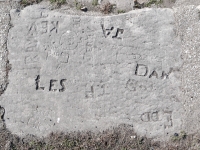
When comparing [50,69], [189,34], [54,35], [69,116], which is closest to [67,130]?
[69,116]

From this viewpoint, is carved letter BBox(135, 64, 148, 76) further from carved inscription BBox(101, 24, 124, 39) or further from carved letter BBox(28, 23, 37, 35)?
carved letter BBox(28, 23, 37, 35)

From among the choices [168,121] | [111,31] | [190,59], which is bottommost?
[168,121]

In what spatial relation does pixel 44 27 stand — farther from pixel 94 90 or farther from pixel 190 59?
pixel 190 59

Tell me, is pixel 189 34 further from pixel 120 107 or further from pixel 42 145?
pixel 42 145

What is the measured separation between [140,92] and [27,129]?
1.35 m

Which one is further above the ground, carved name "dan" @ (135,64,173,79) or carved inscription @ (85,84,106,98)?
carved name "dan" @ (135,64,173,79)

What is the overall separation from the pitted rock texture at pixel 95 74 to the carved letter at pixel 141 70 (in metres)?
0.01

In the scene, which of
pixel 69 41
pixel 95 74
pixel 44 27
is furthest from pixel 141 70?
pixel 44 27

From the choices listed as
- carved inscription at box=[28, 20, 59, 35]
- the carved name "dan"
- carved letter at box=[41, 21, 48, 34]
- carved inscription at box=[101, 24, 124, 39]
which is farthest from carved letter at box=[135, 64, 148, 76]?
carved letter at box=[41, 21, 48, 34]

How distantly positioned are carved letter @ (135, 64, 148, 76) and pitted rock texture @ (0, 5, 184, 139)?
11mm

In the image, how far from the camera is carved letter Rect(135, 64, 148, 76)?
3896 millimetres

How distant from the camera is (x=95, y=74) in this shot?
154 inches

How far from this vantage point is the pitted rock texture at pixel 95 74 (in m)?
3.87

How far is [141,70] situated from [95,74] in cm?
53
